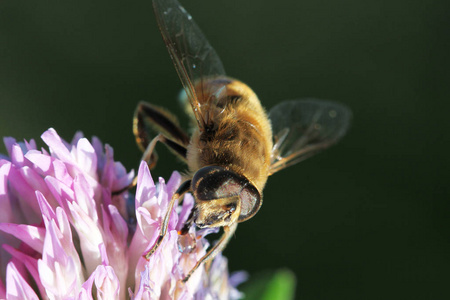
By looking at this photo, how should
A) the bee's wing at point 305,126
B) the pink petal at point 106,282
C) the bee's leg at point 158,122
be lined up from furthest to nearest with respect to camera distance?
the bee's wing at point 305,126 → the bee's leg at point 158,122 → the pink petal at point 106,282

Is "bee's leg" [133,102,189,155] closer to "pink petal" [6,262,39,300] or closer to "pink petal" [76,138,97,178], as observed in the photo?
"pink petal" [76,138,97,178]

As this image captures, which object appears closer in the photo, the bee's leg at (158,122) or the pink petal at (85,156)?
the pink petal at (85,156)

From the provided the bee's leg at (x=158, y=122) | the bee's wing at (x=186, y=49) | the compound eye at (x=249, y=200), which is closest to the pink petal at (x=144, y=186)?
the compound eye at (x=249, y=200)

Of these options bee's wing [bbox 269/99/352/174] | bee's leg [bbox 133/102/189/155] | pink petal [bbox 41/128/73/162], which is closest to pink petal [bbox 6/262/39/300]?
pink petal [bbox 41/128/73/162]

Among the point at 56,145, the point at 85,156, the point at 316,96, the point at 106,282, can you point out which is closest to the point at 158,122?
the point at 85,156

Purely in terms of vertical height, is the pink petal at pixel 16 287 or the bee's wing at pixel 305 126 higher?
the pink petal at pixel 16 287

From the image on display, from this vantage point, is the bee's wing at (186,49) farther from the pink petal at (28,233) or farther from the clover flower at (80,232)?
the pink petal at (28,233)
